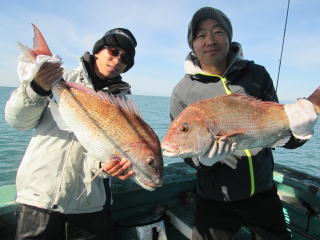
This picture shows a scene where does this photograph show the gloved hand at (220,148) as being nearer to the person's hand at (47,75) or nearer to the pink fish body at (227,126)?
the pink fish body at (227,126)

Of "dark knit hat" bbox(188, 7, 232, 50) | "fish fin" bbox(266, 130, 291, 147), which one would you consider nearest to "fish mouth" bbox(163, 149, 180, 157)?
"fish fin" bbox(266, 130, 291, 147)

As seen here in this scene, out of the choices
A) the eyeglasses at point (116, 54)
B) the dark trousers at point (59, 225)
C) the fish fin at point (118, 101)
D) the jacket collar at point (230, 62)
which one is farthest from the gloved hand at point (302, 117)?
the dark trousers at point (59, 225)

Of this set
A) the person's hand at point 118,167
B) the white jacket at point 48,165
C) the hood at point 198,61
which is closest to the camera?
the white jacket at point 48,165

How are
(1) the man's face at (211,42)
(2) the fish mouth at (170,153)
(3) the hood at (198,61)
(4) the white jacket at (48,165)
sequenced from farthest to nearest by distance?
(3) the hood at (198,61)
(1) the man's face at (211,42)
(4) the white jacket at (48,165)
(2) the fish mouth at (170,153)

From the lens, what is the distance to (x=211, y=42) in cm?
204

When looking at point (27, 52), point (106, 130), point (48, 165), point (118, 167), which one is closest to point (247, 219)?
point (118, 167)

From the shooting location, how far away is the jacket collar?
2102 millimetres

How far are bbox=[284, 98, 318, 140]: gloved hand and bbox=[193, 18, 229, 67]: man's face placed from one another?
86cm

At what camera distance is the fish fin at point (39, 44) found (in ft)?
5.36

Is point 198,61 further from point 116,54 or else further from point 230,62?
point 116,54

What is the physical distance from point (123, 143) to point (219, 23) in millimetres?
1664

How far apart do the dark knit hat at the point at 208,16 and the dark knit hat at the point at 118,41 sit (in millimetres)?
735

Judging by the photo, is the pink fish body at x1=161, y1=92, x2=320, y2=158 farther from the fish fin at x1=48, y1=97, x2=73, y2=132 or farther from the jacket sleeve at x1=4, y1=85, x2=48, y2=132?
the jacket sleeve at x1=4, y1=85, x2=48, y2=132

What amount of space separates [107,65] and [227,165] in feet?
5.76
